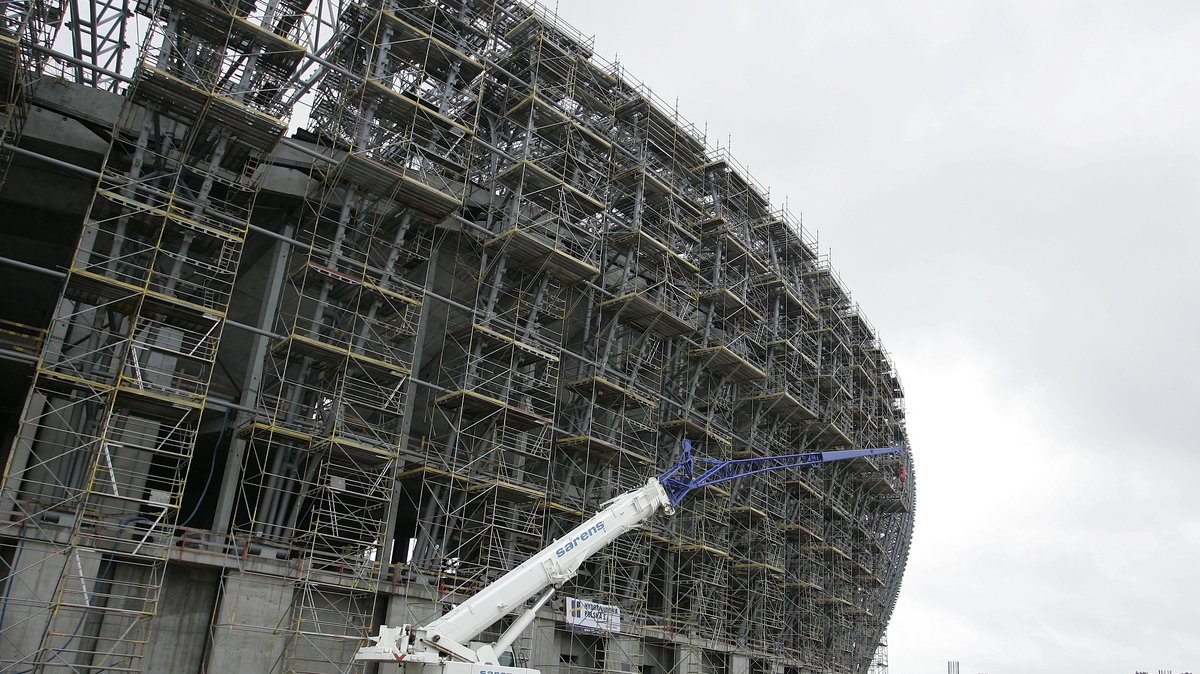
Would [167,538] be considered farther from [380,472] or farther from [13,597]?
[380,472]

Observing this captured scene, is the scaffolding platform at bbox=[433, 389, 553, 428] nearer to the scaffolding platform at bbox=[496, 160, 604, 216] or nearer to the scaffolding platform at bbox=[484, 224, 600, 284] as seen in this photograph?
the scaffolding platform at bbox=[484, 224, 600, 284]

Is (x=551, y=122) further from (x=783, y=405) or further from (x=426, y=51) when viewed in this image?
Answer: (x=783, y=405)

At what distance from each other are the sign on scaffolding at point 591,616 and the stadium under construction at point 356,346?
5.8 inches

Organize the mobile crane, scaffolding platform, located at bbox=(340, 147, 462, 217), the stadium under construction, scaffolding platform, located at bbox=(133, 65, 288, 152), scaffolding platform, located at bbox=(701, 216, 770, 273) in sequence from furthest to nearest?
scaffolding platform, located at bbox=(701, 216, 770, 273) < scaffolding platform, located at bbox=(340, 147, 462, 217) < scaffolding platform, located at bbox=(133, 65, 288, 152) < the stadium under construction < the mobile crane

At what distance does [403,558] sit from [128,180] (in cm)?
2482

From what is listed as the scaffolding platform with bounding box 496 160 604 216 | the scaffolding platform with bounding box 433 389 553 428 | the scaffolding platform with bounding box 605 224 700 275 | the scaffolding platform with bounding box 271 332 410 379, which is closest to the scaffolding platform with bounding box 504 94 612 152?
the scaffolding platform with bounding box 496 160 604 216

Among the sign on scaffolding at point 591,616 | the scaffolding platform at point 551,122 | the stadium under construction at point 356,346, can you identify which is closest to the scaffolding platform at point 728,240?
the stadium under construction at point 356,346

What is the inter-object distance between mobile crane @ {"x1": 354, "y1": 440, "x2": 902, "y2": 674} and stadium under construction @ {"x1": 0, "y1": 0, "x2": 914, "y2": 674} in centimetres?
608

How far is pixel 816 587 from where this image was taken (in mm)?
48656

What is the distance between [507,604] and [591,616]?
1147cm

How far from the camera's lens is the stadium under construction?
23344 millimetres

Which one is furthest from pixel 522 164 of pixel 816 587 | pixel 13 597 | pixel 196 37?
pixel 816 587

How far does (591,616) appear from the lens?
31688 millimetres

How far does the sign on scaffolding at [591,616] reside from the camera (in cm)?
3109
